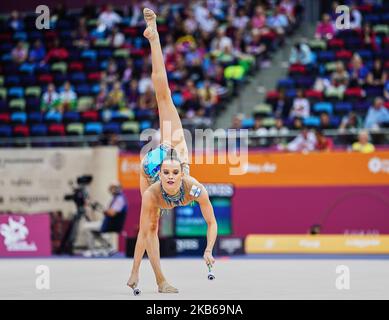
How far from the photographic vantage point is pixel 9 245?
17047mm

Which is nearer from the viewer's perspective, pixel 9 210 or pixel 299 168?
pixel 299 168

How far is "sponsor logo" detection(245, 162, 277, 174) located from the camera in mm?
17234

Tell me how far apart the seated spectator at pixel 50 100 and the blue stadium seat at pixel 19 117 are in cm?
53

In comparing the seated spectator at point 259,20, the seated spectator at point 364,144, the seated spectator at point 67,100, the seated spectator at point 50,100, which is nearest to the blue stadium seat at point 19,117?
the seated spectator at point 50,100

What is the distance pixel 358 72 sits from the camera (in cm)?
1927

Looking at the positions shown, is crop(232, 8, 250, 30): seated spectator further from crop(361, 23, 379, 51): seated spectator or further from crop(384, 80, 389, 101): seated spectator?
crop(384, 80, 389, 101): seated spectator

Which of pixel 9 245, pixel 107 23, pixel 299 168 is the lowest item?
pixel 9 245

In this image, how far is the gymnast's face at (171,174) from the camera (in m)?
8.79

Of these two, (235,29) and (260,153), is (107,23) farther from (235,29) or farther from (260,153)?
(260,153)

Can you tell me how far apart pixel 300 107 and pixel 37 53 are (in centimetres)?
897

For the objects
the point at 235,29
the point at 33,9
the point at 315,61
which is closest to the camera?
the point at 315,61

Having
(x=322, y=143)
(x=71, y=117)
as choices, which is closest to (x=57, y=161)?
(x=71, y=117)
